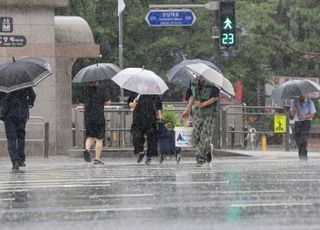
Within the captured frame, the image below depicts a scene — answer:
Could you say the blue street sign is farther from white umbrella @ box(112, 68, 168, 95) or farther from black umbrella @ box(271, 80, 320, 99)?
white umbrella @ box(112, 68, 168, 95)

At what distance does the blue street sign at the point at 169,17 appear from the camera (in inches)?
992

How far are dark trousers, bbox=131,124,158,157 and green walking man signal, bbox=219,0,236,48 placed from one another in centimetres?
731

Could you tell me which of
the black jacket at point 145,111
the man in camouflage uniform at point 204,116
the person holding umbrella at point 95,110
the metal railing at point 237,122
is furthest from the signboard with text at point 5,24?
the man in camouflage uniform at point 204,116

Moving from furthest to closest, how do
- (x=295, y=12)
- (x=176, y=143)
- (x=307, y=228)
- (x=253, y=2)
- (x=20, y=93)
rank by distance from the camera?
(x=253, y=2), (x=295, y=12), (x=176, y=143), (x=20, y=93), (x=307, y=228)

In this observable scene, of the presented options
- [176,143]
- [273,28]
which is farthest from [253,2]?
[176,143]

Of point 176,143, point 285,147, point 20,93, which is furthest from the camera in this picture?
point 285,147

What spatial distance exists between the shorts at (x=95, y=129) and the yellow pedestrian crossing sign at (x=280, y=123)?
9394 mm

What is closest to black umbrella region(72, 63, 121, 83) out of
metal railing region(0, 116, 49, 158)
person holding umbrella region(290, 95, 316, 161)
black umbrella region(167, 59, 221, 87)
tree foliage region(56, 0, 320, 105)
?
black umbrella region(167, 59, 221, 87)

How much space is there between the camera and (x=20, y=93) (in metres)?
15.5

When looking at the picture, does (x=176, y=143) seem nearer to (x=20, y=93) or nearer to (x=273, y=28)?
(x=20, y=93)

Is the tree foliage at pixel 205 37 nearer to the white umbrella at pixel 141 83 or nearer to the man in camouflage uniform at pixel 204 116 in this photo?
the white umbrella at pixel 141 83

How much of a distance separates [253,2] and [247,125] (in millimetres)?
17994

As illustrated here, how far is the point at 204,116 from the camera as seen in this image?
15445 millimetres

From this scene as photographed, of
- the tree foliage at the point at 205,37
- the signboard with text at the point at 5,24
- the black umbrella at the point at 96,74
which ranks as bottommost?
the black umbrella at the point at 96,74
